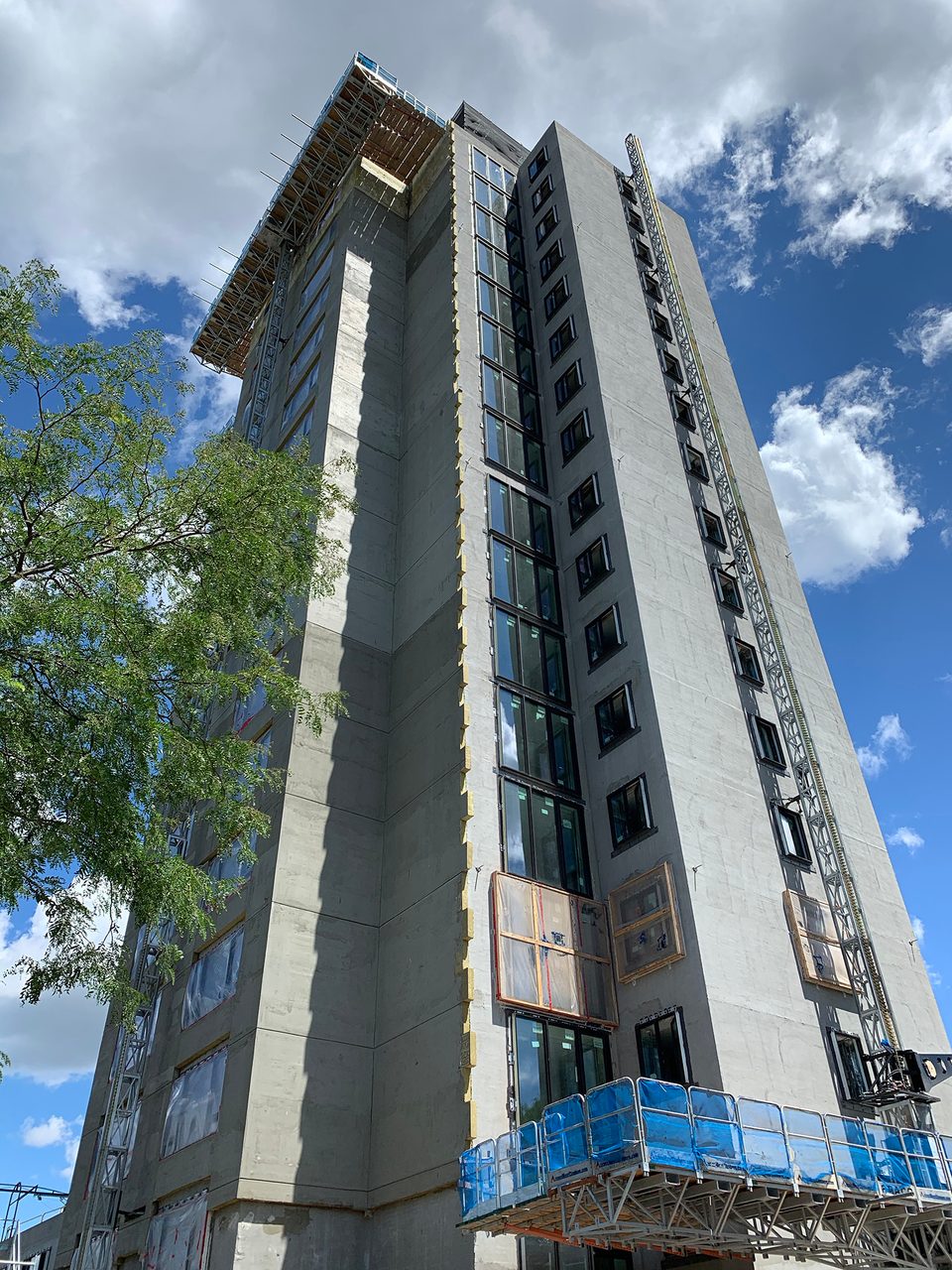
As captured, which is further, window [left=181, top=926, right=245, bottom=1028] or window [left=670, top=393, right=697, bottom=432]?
window [left=670, top=393, right=697, bottom=432]

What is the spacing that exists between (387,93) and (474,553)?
32.9 m

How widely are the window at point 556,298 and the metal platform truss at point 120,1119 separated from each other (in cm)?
2677

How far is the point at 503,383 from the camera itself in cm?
3981

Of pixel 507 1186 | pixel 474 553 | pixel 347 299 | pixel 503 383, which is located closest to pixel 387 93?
pixel 347 299

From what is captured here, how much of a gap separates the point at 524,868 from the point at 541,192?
3615 cm

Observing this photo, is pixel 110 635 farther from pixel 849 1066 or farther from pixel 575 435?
pixel 575 435

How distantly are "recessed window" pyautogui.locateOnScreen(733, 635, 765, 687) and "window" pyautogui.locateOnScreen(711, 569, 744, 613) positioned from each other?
172cm

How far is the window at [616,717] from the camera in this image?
29094mm

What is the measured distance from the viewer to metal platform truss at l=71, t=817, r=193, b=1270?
92.3 feet

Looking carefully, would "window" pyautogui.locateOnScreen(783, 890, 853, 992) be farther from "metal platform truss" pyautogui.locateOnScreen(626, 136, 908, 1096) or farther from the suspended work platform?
the suspended work platform

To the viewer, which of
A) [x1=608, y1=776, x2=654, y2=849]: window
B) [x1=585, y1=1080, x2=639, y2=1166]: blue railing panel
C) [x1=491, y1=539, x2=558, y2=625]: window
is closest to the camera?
[x1=585, y1=1080, x2=639, y2=1166]: blue railing panel

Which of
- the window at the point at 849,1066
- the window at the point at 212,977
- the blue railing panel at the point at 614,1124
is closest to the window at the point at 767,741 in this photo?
the window at the point at 849,1066

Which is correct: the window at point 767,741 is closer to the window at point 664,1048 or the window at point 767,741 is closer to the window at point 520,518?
the window at point 520,518

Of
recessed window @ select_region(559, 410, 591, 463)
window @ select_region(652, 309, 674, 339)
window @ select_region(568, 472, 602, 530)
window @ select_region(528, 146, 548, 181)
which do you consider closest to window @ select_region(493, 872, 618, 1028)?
window @ select_region(568, 472, 602, 530)
